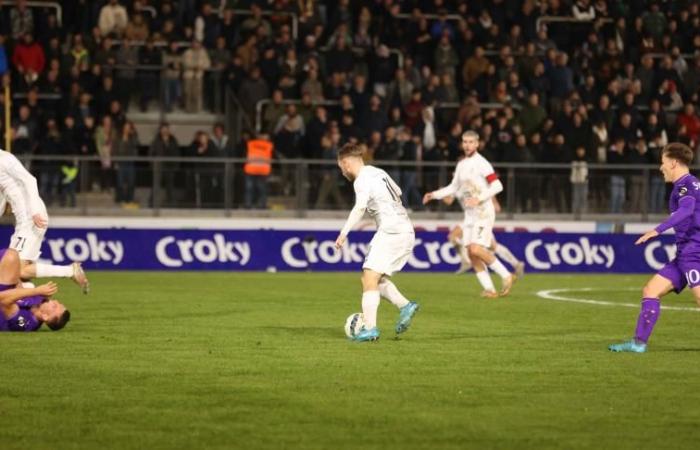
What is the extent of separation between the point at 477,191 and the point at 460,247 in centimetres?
622

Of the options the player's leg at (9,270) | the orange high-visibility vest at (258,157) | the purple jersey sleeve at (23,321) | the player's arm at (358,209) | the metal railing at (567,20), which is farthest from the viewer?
the metal railing at (567,20)

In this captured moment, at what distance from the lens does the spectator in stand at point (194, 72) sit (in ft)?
101

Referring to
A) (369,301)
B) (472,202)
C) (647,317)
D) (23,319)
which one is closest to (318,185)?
(472,202)

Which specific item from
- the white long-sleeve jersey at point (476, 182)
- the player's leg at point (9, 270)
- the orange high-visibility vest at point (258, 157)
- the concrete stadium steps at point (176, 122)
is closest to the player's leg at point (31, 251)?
the player's leg at point (9, 270)

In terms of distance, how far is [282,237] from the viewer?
2852 centimetres

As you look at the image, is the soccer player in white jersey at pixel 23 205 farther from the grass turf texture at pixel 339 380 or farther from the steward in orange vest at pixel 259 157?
the steward in orange vest at pixel 259 157

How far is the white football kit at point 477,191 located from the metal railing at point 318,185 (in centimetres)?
606

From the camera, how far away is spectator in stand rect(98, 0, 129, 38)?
30.9 m

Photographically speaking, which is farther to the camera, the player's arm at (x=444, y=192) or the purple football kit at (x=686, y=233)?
the player's arm at (x=444, y=192)

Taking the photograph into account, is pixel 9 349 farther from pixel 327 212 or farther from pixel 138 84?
pixel 138 84

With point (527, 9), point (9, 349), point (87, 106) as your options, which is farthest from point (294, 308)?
point (527, 9)

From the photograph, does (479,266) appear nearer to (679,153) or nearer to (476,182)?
(476,182)

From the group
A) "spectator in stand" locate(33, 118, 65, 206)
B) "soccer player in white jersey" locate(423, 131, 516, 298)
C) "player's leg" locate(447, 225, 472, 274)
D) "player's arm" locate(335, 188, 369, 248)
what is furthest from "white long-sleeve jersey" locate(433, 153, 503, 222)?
"spectator in stand" locate(33, 118, 65, 206)

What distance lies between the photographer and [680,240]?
1352 centimetres
